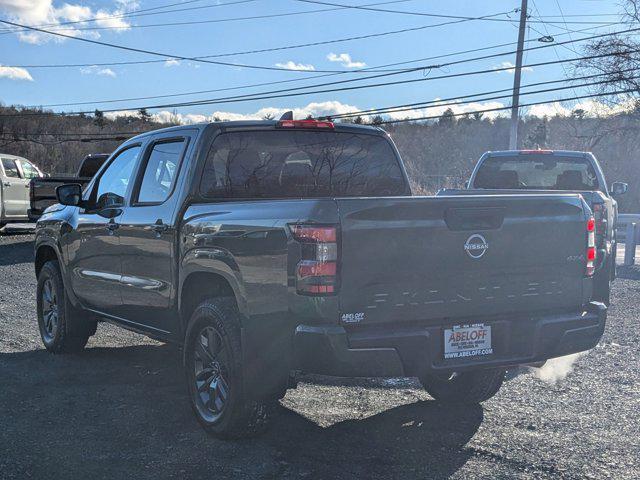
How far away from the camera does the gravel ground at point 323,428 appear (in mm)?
4121

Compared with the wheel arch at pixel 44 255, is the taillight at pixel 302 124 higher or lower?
higher

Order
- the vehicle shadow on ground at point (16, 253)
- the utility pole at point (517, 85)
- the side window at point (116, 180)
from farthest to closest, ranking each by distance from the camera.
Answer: the utility pole at point (517, 85) → the vehicle shadow on ground at point (16, 253) → the side window at point (116, 180)

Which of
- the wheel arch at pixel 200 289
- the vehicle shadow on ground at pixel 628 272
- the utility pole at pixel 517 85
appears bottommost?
the vehicle shadow on ground at pixel 628 272

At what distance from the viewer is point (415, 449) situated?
4.40 m

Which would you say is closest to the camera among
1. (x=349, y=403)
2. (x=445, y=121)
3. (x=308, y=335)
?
(x=308, y=335)

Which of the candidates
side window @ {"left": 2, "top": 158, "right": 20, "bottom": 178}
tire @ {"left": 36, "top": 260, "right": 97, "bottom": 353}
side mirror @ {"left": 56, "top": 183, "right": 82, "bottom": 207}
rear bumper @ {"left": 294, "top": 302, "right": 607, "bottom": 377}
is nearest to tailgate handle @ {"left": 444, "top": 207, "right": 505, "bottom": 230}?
rear bumper @ {"left": 294, "top": 302, "right": 607, "bottom": 377}

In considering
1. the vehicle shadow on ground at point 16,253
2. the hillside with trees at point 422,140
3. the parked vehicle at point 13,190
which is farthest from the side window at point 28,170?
the hillside with trees at point 422,140

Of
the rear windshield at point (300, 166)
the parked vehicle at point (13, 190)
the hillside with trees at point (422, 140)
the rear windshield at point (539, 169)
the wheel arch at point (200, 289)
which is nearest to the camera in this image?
the wheel arch at point (200, 289)

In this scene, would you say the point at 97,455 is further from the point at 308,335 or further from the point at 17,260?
the point at 17,260

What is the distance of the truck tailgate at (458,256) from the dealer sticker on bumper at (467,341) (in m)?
0.08

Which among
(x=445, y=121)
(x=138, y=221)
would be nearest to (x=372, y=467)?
(x=138, y=221)

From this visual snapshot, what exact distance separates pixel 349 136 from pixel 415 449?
7.84ft

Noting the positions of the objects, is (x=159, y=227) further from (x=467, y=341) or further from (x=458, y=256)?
(x=467, y=341)

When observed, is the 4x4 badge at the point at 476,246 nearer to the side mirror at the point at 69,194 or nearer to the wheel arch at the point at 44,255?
the side mirror at the point at 69,194
